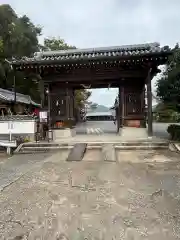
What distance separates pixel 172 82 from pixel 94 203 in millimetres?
9324

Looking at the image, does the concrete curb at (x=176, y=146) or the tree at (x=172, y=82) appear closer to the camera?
the concrete curb at (x=176, y=146)

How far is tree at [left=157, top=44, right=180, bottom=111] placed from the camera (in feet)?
40.8

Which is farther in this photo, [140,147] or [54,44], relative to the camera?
[54,44]

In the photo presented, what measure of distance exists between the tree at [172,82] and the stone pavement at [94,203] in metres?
5.12

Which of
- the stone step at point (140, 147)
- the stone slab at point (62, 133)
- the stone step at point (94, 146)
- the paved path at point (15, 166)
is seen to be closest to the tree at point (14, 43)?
the stone slab at point (62, 133)

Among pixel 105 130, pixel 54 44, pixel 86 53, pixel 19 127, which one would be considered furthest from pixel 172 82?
pixel 54 44

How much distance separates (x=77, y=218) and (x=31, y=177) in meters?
3.27

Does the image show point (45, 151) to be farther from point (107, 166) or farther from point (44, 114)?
point (107, 166)

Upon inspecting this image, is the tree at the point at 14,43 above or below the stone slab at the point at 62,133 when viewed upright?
above

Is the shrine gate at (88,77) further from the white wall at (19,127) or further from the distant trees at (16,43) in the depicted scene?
the distant trees at (16,43)

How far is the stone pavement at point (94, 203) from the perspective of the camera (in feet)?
13.2

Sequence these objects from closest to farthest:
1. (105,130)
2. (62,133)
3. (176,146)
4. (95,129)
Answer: (176,146)
(62,133)
(105,130)
(95,129)

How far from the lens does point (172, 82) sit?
42.8 feet

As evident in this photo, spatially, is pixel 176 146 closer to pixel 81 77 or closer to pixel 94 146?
pixel 94 146
